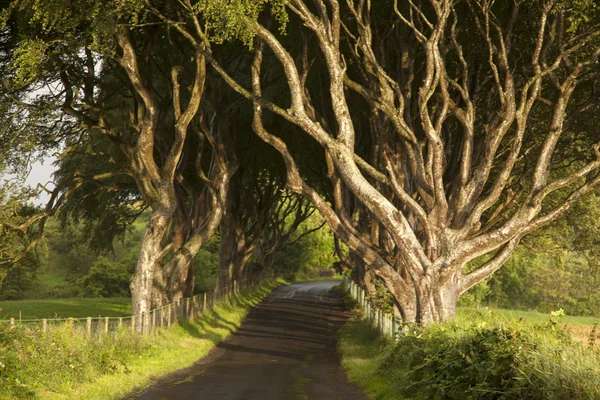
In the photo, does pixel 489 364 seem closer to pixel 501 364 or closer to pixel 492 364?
pixel 492 364

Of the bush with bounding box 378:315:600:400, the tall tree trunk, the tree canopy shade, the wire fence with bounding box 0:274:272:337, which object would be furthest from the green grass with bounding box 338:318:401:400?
the tall tree trunk

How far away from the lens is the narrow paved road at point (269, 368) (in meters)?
19.1

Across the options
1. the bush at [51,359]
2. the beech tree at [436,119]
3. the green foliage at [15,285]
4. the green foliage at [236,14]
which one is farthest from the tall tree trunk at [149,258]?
the green foliage at [15,285]

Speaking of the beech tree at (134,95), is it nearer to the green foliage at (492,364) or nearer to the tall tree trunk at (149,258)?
the tall tree trunk at (149,258)

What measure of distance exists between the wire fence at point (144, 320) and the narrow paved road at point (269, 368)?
200cm

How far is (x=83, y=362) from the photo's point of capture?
18.8 meters

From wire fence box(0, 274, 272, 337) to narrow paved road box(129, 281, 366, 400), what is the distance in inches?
78.8

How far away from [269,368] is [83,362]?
737 cm

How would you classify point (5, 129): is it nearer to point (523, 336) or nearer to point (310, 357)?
point (310, 357)

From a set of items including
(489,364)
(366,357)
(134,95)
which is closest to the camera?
(489,364)

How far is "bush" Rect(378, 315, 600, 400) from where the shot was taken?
10.3 m

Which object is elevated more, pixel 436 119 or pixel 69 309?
pixel 436 119

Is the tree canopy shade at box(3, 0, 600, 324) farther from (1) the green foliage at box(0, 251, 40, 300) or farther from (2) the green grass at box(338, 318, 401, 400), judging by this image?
(1) the green foliage at box(0, 251, 40, 300)

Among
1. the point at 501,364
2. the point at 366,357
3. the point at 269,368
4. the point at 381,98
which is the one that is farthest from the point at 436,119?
the point at 501,364
